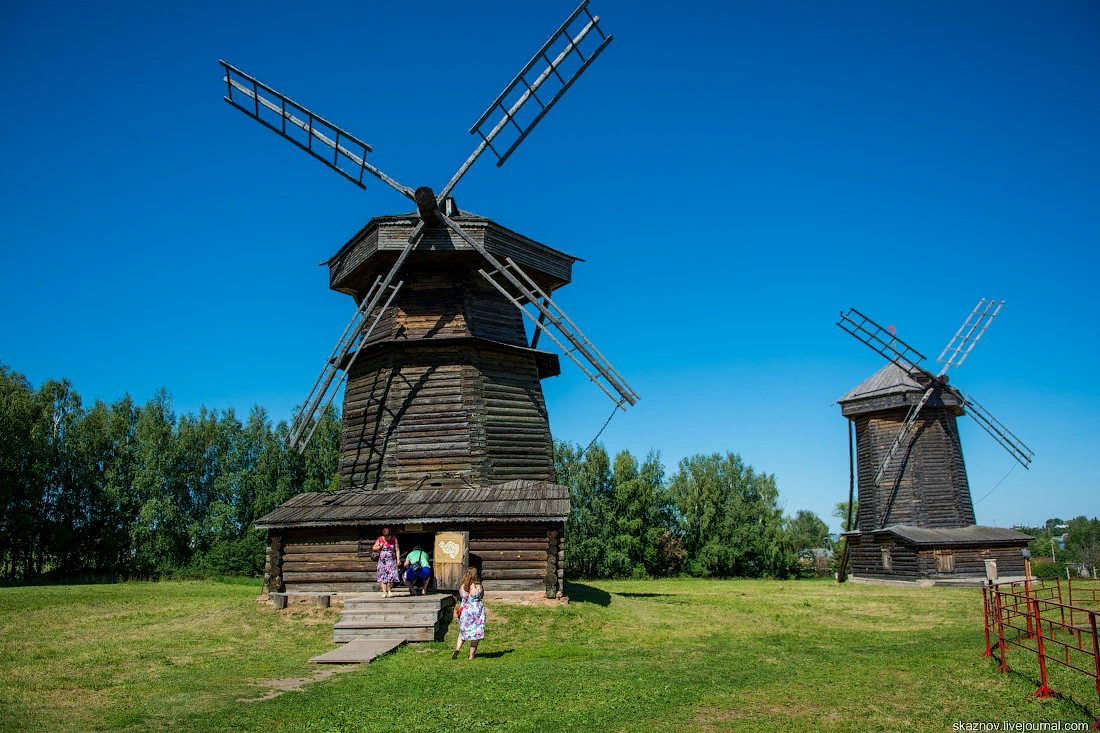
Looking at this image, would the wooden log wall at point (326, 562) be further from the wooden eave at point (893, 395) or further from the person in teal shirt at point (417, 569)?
the wooden eave at point (893, 395)

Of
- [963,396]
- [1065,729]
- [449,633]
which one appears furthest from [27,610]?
[963,396]

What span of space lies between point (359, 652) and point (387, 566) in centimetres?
397

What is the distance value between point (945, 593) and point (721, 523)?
24515mm

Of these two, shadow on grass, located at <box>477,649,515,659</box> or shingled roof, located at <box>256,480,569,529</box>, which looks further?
shingled roof, located at <box>256,480,569,529</box>

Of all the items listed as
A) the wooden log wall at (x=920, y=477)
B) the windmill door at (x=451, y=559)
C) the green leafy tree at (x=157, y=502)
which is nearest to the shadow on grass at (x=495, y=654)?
the windmill door at (x=451, y=559)

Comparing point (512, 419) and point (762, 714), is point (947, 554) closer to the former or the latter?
point (512, 419)

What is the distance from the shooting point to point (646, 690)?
29.7ft

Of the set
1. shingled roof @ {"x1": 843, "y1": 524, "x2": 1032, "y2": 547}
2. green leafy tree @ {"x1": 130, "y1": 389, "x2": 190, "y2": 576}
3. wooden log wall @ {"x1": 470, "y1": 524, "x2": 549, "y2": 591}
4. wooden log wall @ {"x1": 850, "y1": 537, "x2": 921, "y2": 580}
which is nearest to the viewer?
wooden log wall @ {"x1": 470, "y1": 524, "x2": 549, "y2": 591}

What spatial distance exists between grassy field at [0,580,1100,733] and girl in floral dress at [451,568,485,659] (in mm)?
366

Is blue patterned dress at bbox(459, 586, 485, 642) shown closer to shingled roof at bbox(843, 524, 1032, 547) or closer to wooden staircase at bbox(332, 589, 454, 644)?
wooden staircase at bbox(332, 589, 454, 644)

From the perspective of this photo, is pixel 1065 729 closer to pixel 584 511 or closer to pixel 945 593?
pixel 945 593

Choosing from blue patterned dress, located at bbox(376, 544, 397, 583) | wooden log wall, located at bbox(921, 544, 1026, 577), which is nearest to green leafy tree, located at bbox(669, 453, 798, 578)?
wooden log wall, located at bbox(921, 544, 1026, 577)

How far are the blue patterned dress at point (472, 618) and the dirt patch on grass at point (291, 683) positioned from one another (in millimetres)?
1733

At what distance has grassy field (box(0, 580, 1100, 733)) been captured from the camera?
770 centimetres
